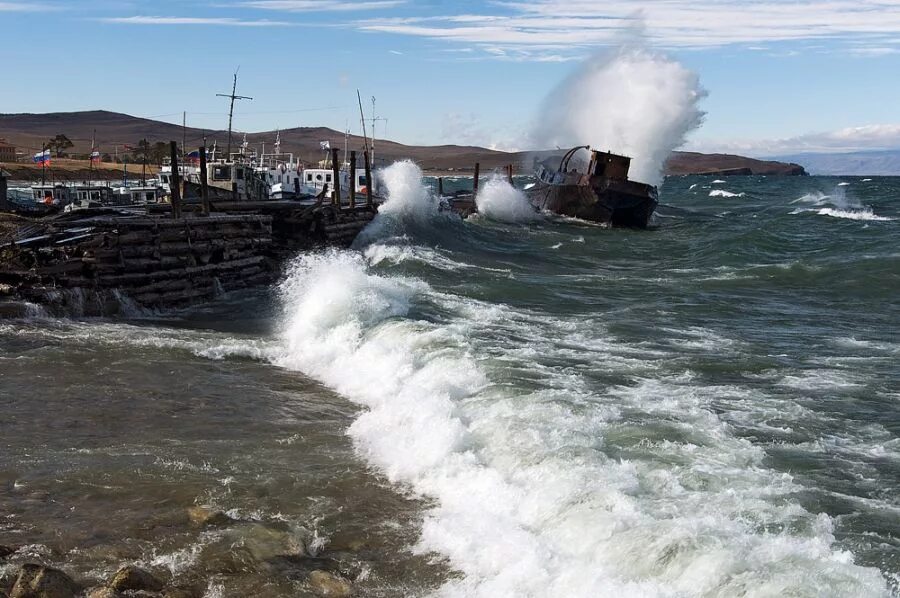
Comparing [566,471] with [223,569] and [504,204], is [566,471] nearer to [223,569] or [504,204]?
[223,569]

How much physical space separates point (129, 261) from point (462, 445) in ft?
41.5

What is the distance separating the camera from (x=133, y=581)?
22.4 ft

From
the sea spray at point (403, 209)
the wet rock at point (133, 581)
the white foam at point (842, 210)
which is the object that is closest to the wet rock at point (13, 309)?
the wet rock at point (133, 581)

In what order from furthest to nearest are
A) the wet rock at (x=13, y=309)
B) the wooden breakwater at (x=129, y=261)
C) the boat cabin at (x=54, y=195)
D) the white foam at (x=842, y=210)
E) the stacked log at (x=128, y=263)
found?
the white foam at (x=842, y=210) → the boat cabin at (x=54, y=195) → the stacked log at (x=128, y=263) → the wooden breakwater at (x=129, y=261) → the wet rock at (x=13, y=309)

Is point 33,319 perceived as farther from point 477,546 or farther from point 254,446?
point 477,546

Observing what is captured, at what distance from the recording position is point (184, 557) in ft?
24.7

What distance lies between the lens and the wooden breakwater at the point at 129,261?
18.4m

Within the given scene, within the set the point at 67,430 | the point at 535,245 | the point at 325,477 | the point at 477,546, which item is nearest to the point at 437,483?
the point at 325,477

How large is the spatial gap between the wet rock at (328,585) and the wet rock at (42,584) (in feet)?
5.64

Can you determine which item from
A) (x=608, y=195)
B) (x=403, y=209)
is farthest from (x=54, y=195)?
(x=608, y=195)

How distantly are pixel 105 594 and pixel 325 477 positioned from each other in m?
3.28

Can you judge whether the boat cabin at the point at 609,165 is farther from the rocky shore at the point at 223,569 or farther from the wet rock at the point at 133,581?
the wet rock at the point at 133,581

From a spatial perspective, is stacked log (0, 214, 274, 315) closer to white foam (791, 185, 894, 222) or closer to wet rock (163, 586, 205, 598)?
wet rock (163, 586, 205, 598)

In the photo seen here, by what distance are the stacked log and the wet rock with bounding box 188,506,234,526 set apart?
442 inches
